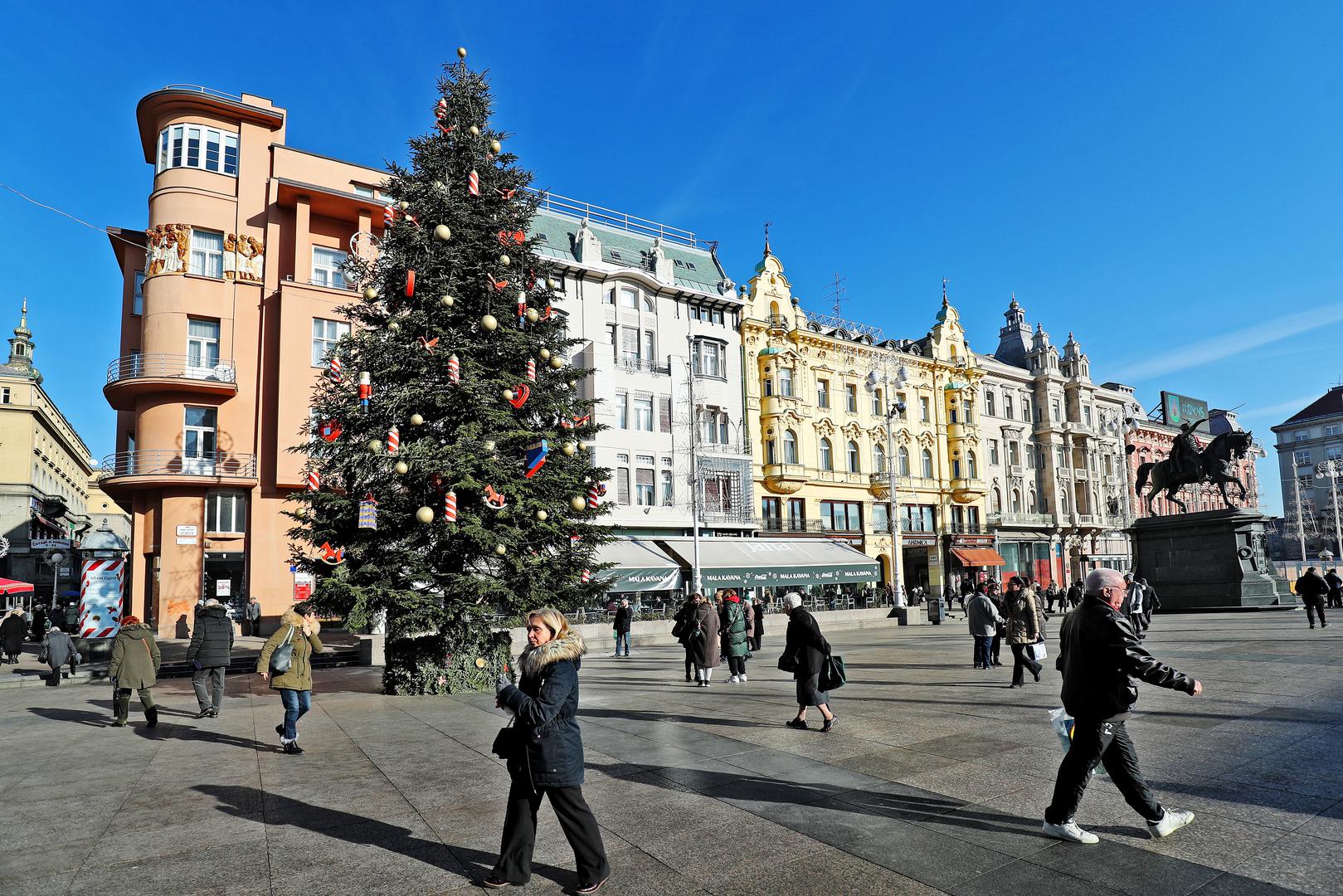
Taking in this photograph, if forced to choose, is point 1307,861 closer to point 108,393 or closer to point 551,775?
point 551,775

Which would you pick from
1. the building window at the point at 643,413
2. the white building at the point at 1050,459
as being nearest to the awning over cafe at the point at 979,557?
the white building at the point at 1050,459

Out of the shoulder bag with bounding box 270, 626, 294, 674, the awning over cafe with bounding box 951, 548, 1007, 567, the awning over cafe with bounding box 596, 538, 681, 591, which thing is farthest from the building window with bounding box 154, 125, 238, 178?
the awning over cafe with bounding box 951, 548, 1007, 567

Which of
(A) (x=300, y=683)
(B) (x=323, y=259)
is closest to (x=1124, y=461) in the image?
(B) (x=323, y=259)

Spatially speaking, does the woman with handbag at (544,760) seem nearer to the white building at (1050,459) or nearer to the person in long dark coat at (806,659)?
the person in long dark coat at (806,659)

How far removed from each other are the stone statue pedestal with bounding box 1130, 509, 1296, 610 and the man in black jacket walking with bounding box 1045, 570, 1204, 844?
1024 inches

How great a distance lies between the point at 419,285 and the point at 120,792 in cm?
947

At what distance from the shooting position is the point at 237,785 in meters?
7.50

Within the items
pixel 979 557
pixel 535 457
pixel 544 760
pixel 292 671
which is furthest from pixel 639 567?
pixel 979 557

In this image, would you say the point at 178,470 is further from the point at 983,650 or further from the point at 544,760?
the point at 544,760

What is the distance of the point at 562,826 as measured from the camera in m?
4.74

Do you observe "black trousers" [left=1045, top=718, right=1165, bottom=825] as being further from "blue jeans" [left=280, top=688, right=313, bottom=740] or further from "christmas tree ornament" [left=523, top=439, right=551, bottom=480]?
"christmas tree ornament" [left=523, top=439, right=551, bottom=480]

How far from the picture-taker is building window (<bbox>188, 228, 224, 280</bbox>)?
97.8ft

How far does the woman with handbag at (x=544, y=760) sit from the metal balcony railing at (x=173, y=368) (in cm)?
2850

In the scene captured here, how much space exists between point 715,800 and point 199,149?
1296 inches
